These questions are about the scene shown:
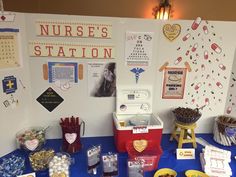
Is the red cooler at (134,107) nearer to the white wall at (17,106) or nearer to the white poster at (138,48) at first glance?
the white poster at (138,48)

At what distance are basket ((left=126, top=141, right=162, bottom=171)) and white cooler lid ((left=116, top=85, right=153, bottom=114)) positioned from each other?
212 mm

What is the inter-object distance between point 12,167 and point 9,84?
41 centimetres

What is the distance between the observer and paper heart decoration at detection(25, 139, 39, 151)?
1.09 meters

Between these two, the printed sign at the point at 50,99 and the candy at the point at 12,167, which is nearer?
the candy at the point at 12,167

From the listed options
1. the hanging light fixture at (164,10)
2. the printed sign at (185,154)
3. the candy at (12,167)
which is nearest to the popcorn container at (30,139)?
the candy at (12,167)

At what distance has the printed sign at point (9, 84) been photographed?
1.05 m

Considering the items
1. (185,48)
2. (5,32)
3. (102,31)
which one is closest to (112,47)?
(102,31)

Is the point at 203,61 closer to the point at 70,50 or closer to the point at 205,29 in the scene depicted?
the point at 205,29

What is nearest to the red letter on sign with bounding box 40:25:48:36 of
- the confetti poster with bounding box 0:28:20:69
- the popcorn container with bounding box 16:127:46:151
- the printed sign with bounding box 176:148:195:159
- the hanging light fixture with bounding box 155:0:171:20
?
the confetti poster with bounding box 0:28:20:69

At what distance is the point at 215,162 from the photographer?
1062 millimetres

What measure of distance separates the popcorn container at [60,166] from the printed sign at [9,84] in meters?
0.42

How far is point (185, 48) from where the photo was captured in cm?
123

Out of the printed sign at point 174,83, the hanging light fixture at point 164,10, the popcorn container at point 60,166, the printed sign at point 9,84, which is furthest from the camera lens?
the hanging light fixture at point 164,10

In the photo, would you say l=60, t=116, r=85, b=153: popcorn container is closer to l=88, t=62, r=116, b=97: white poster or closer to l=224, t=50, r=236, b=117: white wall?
l=88, t=62, r=116, b=97: white poster
